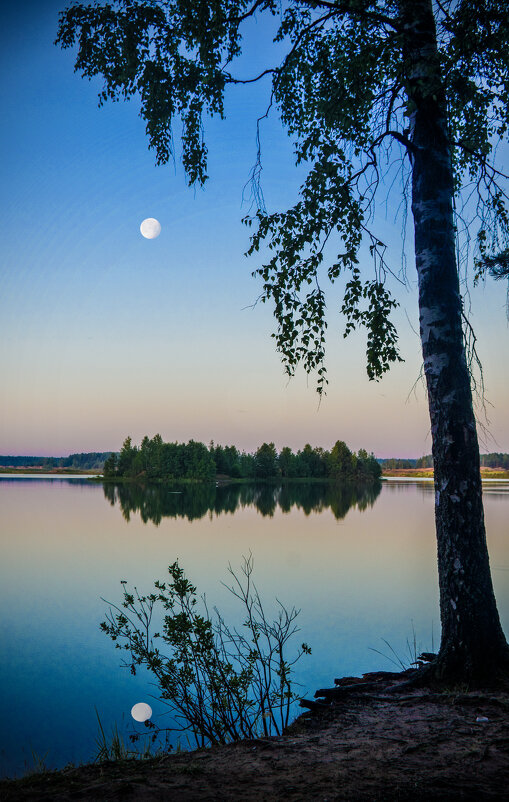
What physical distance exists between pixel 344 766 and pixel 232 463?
125834mm

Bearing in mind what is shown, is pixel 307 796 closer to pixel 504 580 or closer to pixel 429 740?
pixel 429 740

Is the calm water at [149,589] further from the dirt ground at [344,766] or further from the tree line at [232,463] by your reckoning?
the tree line at [232,463]

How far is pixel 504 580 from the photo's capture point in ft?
45.8

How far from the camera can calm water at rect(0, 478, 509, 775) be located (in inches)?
287

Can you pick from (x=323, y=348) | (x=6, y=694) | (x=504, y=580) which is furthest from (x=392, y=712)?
(x=504, y=580)

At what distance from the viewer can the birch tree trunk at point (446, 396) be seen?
15.0ft

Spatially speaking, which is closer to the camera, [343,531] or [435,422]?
[435,422]

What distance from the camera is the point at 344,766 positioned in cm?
305

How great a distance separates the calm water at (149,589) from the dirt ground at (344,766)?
3334 mm

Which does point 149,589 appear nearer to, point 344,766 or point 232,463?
point 344,766

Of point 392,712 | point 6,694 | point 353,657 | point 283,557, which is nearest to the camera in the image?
point 392,712

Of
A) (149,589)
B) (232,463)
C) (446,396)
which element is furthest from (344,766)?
(232,463)

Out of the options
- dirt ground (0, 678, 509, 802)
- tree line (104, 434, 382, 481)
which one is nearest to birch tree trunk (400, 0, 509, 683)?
dirt ground (0, 678, 509, 802)

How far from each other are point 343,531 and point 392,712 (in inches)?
900
